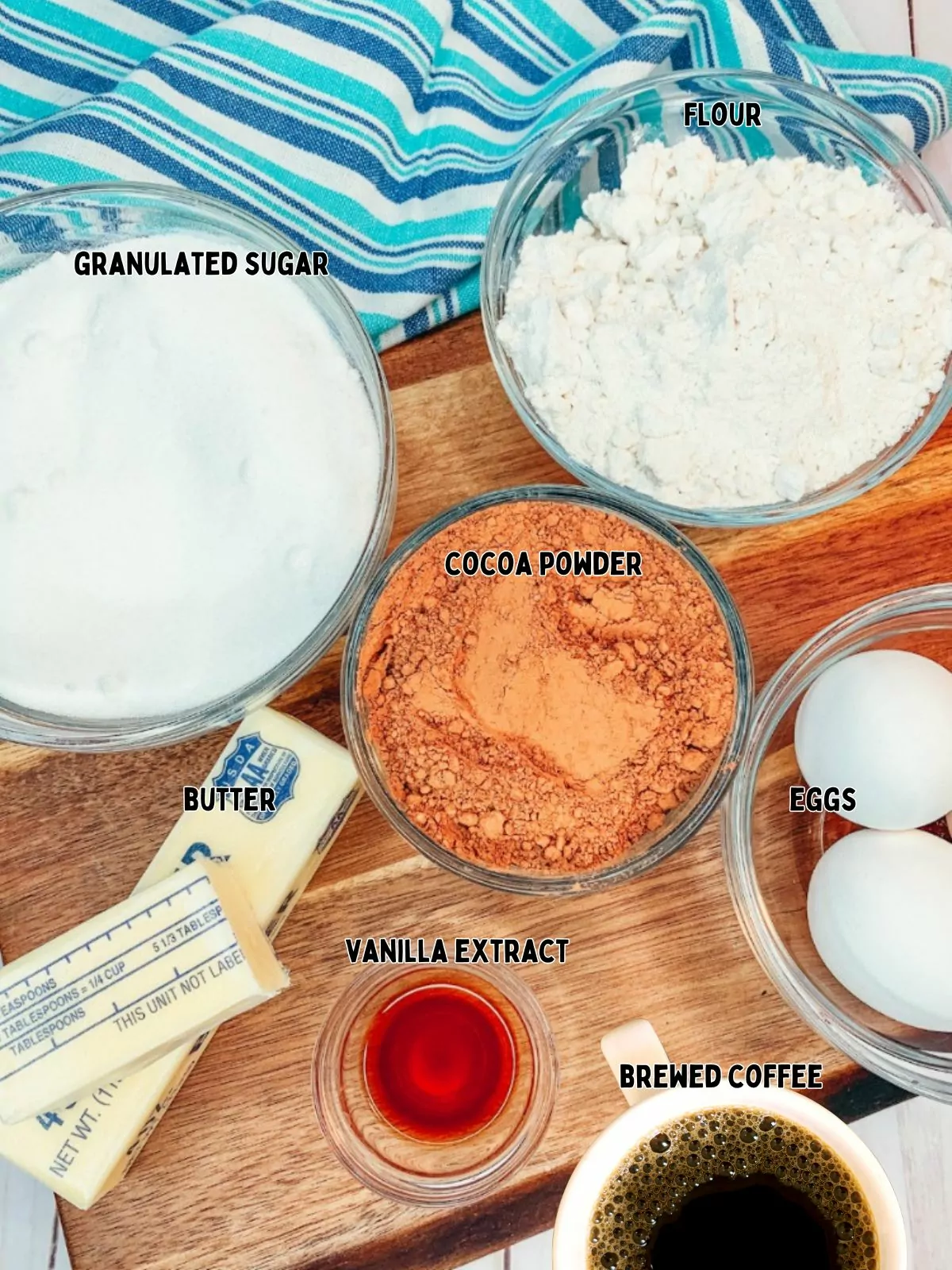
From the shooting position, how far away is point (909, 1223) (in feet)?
4.24

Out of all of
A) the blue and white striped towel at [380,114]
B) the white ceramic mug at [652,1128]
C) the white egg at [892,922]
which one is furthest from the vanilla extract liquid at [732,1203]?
the blue and white striped towel at [380,114]

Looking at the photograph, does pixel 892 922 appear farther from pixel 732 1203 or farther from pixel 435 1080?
pixel 435 1080

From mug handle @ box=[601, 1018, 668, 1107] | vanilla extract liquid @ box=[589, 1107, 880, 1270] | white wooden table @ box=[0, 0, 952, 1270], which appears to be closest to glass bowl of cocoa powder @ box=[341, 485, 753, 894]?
mug handle @ box=[601, 1018, 668, 1107]

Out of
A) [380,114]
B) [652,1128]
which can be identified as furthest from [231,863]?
[380,114]

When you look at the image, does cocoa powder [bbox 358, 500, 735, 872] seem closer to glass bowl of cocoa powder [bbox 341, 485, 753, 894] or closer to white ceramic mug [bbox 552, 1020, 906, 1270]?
glass bowl of cocoa powder [bbox 341, 485, 753, 894]

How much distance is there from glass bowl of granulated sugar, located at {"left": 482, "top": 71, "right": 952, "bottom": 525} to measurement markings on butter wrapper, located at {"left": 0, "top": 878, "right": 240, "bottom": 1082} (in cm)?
49

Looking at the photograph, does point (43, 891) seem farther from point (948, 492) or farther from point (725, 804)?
point (948, 492)

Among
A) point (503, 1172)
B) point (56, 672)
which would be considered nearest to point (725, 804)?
point (503, 1172)

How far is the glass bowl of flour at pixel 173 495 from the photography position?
99 cm

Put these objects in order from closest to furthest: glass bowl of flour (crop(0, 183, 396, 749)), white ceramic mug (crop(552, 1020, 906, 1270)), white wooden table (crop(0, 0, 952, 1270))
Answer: white ceramic mug (crop(552, 1020, 906, 1270)) → glass bowl of flour (crop(0, 183, 396, 749)) → white wooden table (crop(0, 0, 952, 1270))

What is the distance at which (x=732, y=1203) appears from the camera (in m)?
1.00

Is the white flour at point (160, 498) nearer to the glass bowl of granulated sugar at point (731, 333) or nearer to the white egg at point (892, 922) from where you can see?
the glass bowl of granulated sugar at point (731, 333)

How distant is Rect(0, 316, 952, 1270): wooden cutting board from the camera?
1033mm

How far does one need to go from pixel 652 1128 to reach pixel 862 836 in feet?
0.97
